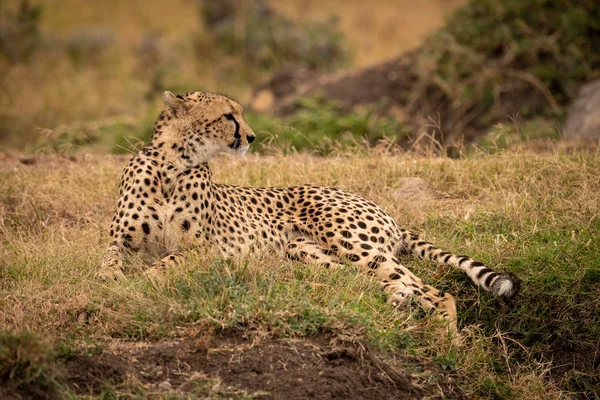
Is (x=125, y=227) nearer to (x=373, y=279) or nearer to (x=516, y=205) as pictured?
(x=373, y=279)

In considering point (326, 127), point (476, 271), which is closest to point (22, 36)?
point (326, 127)

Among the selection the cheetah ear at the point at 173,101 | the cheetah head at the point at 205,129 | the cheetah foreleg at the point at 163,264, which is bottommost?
the cheetah foreleg at the point at 163,264

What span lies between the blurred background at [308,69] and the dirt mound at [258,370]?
9.28 ft

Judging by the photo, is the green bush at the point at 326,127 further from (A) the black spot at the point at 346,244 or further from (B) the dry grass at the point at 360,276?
(A) the black spot at the point at 346,244

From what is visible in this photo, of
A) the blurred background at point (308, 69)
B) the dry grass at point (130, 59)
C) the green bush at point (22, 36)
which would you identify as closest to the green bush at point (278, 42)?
the blurred background at point (308, 69)

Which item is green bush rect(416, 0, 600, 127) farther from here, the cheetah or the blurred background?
the cheetah

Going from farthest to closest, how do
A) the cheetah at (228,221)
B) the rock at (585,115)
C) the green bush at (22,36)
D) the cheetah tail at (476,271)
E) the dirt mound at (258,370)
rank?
1. the green bush at (22,36)
2. the rock at (585,115)
3. the cheetah at (228,221)
4. the cheetah tail at (476,271)
5. the dirt mound at (258,370)

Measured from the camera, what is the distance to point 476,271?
4918 millimetres

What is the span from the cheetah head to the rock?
13.4 ft

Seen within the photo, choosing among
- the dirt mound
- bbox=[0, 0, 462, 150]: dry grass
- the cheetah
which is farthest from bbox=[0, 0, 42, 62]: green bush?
the dirt mound

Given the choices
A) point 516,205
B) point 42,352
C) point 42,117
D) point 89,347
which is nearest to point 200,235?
point 89,347

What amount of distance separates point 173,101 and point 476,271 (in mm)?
1917

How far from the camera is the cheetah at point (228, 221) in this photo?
4906 millimetres

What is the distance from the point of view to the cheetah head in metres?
5.14
